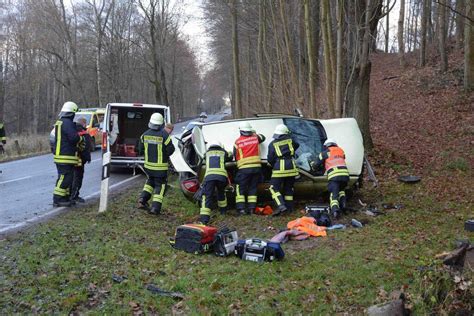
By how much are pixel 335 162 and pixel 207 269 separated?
12.6 ft

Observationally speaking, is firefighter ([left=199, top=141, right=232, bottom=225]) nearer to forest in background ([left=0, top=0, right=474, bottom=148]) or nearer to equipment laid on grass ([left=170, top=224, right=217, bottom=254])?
equipment laid on grass ([left=170, top=224, right=217, bottom=254])

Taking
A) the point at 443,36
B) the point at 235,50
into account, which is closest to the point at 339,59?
the point at 235,50

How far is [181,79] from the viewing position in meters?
68.6

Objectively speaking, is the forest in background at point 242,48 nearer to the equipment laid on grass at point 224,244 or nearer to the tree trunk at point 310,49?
the tree trunk at point 310,49

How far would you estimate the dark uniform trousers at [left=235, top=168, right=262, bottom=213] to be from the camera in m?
9.13

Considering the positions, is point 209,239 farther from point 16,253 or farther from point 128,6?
point 128,6

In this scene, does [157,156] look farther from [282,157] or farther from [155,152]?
[282,157]

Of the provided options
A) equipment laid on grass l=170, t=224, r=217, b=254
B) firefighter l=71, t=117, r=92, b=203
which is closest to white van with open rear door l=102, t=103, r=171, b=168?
firefighter l=71, t=117, r=92, b=203

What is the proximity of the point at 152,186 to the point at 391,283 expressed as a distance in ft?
17.5

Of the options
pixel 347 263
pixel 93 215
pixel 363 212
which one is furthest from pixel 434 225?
pixel 93 215

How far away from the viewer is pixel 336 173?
28.9ft

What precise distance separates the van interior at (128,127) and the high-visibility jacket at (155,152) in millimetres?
4760

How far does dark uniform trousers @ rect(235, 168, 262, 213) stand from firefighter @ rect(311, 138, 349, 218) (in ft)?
4.32

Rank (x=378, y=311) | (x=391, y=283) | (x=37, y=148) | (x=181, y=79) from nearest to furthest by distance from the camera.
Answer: (x=378, y=311) < (x=391, y=283) < (x=37, y=148) < (x=181, y=79)
